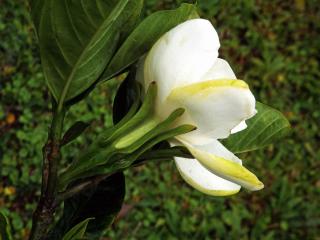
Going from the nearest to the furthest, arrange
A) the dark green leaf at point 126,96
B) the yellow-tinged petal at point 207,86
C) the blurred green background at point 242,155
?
the yellow-tinged petal at point 207,86 < the dark green leaf at point 126,96 < the blurred green background at point 242,155

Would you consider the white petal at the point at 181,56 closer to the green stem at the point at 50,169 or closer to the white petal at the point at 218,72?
the white petal at the point at 218,72

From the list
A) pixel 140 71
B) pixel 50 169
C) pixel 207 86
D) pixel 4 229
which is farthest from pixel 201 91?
pixel 4 229

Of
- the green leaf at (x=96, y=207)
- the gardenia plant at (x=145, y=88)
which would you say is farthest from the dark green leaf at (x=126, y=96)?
the green leaf at (x=96, y=207)

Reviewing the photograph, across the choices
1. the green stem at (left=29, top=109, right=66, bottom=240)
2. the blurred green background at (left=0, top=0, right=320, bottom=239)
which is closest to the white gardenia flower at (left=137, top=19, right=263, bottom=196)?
the green stem at (left=29, top=109, right=66, bottom=240)

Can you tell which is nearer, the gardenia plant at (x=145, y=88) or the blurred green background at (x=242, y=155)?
the gardenia plant at (x=145, y=88)

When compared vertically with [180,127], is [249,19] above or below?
below

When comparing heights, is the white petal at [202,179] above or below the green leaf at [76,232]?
above

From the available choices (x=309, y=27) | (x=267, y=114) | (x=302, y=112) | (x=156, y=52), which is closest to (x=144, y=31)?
(x=156, y=52)

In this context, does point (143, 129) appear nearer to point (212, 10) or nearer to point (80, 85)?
point (80, 85)
